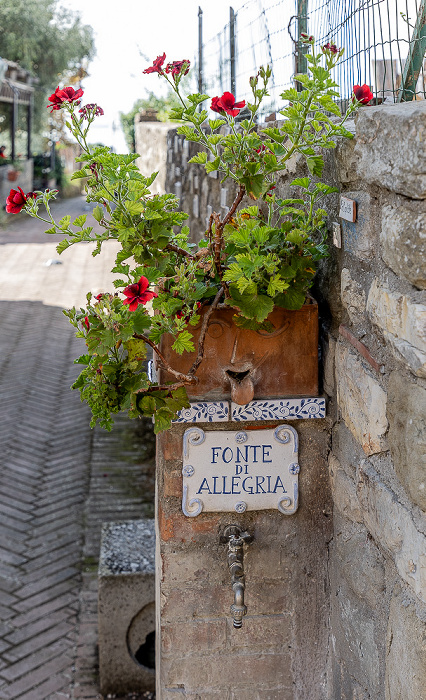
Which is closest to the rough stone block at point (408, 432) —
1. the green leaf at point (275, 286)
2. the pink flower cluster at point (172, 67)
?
the green leaf at point (275, 286)

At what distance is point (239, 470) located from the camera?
6.25 feet

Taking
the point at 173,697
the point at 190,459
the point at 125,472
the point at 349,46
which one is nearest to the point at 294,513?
the point at 190,459

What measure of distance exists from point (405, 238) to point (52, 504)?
12.0 feet

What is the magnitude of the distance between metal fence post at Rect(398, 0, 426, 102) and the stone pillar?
2.65 ft

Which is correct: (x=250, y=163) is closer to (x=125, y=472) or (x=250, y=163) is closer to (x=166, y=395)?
(x=166, y=395)

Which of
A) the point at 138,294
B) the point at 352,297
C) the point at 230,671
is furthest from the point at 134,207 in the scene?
the point at 230,671

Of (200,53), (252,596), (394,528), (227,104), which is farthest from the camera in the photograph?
(200,53)

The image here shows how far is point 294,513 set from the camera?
1.96 metres

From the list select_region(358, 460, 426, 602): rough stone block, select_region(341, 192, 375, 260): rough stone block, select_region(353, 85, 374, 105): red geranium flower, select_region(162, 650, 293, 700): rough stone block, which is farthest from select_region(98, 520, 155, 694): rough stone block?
select_region(353, 85, 374, 105): red geranium flower

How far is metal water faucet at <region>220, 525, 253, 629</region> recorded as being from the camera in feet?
6.03

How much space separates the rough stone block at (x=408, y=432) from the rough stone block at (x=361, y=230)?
283 mm

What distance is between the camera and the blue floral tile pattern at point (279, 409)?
184cm

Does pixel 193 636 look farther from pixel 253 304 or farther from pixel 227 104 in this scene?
pixel 227 104

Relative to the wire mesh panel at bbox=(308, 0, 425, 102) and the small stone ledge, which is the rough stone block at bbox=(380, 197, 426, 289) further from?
the small stone ledge
